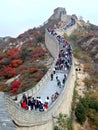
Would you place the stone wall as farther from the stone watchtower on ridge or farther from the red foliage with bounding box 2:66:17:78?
the stone watchtower on ridge

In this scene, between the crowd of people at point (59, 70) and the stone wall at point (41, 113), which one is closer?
the stone wall at point (41, 113)

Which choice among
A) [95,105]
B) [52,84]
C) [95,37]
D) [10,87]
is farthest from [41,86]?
[95,37]

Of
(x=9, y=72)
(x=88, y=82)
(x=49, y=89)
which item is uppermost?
(x=9, y=72)

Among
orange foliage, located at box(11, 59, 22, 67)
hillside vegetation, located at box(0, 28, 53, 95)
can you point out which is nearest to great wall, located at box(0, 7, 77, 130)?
hillside vegetation, located at box(0, 28, 53, 95)

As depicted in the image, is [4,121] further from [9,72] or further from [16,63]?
[16,63]

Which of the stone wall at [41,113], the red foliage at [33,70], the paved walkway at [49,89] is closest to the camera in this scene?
the stone wall at [41,113]

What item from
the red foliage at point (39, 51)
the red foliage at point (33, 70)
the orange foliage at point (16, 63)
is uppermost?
the red foliage at point (39, 51)

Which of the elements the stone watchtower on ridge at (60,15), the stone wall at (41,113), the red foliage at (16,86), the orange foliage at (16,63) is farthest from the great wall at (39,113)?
the stone watchtower on ridge at (60,15)

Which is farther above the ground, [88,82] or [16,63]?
[16,63]

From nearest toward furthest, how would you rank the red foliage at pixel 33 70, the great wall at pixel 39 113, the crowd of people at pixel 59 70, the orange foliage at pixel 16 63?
the great wall at pixel 39 113, the crowd of people at pixel 59 70, the red foliage at pixel 33 70, the orange foliage at pixel 16 63

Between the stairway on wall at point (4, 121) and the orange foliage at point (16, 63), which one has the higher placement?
the orange foliage at point (16, 63)

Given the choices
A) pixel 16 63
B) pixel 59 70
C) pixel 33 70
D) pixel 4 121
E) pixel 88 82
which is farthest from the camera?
pixel 16 63

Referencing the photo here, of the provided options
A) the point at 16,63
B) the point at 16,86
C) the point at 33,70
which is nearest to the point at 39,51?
the point at 16,63

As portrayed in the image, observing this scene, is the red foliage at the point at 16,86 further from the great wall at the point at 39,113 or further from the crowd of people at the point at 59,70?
the great wall at the point at 39,113
